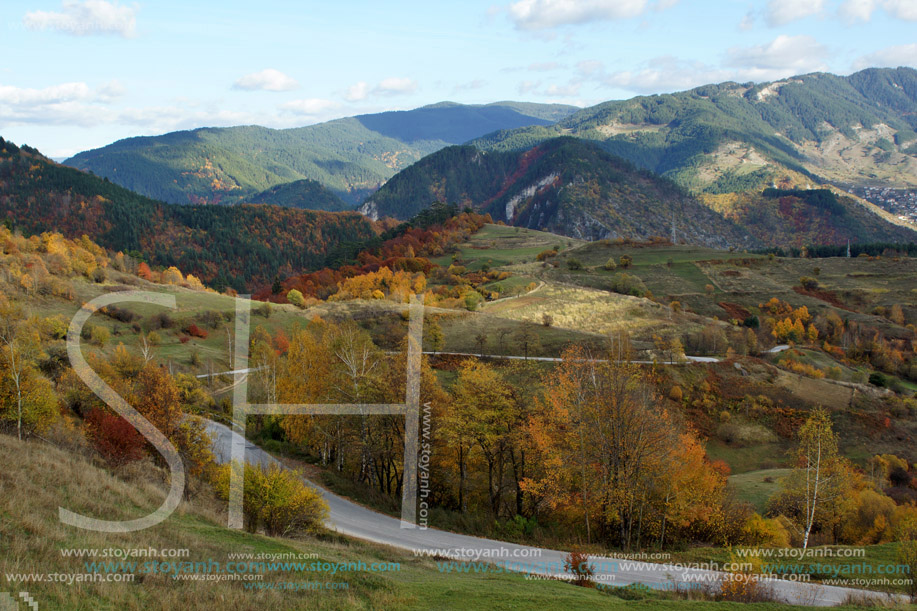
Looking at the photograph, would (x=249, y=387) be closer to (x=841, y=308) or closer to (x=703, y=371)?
(x=703, y=371)

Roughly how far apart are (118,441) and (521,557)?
17470 mm

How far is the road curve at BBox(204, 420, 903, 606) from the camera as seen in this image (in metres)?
17.0

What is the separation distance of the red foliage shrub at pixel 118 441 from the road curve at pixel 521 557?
18.0ft

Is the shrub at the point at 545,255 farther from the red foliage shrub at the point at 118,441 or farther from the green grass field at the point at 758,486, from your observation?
the red foliage shrub at the point at 118,441

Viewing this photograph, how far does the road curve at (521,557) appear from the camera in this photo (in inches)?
669

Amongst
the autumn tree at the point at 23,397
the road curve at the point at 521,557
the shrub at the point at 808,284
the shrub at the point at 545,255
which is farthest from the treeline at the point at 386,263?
the road curve at the point at 521,557

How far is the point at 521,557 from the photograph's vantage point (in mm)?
22266

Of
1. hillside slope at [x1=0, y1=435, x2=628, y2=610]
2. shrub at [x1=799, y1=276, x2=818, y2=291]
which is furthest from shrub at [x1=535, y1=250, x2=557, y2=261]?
hillside slope at [x1=0, y1=435, x2=628, y2=610]

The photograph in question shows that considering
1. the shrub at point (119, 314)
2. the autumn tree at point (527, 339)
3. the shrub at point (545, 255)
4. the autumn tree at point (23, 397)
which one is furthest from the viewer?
the shrub at point (545, 255)

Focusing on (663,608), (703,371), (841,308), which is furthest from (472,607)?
(841,308)

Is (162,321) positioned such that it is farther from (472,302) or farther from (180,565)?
(180,565)

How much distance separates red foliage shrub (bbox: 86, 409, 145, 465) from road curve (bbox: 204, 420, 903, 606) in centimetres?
548

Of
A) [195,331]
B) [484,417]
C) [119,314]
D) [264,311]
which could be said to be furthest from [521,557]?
[264,311]

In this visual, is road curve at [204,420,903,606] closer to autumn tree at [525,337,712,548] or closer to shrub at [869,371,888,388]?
autumn tree at [525,337,712,548]
